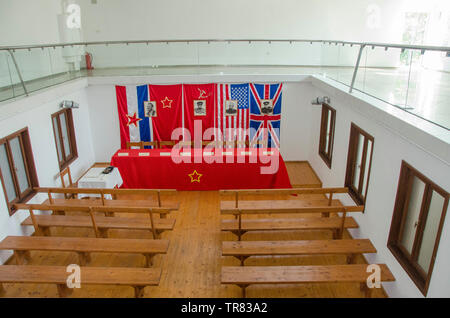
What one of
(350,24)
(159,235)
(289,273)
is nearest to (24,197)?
(159,235)

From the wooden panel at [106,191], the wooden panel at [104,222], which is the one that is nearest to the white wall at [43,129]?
the wooden panel at [104,222]

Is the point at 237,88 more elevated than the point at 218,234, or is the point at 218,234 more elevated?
the point at 237,88

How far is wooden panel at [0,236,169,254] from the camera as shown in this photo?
5996 millimetres

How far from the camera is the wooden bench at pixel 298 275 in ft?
17.1

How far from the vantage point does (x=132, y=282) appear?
521cm

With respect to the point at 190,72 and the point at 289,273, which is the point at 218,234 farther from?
the point at 190,72

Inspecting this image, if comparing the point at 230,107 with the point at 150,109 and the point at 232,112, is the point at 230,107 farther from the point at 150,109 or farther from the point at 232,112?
the point at 150,109

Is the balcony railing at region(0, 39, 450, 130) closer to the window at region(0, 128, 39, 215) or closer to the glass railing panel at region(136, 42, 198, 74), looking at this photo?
the glass railing panel at region(136, 42, 198, 74)

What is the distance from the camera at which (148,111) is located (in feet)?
36.4

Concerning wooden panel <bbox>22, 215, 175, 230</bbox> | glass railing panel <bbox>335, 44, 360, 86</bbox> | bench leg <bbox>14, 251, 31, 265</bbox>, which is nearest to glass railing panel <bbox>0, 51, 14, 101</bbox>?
wooden panel <bbox>22, 215, 175, 230</bbox>

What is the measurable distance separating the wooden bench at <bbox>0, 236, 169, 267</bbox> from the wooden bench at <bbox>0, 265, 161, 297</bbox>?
49 cm

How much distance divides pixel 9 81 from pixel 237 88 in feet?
20.8

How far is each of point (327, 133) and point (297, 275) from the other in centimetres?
581

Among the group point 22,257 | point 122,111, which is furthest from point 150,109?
point 22,257
